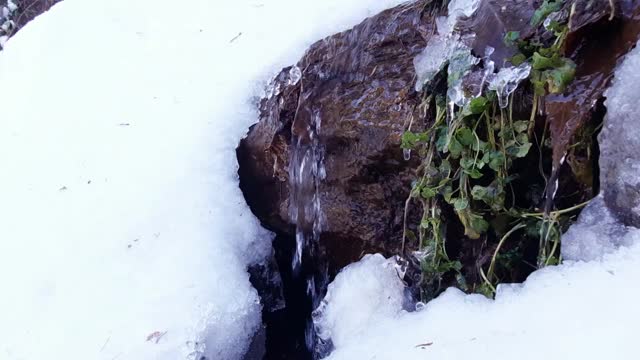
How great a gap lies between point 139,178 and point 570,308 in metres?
1.66

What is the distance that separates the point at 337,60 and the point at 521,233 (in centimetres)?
94

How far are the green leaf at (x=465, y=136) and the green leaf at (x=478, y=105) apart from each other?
0.05m

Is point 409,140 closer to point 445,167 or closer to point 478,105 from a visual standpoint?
point 445,167

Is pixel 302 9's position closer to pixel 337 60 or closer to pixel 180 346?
pixel 337 60

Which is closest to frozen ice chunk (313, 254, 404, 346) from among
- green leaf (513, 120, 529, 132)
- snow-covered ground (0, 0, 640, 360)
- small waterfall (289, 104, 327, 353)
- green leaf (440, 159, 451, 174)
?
snow-covered ground (0, 0, 640, 360)

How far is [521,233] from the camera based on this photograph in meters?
1.46

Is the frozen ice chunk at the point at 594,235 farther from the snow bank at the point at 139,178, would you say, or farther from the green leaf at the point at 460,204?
the snow bank at the point at 139,178

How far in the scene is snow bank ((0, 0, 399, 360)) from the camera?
1818 mm

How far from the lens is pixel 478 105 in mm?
1436

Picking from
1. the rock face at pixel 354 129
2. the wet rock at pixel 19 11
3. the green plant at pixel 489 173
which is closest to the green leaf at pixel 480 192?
the green plant at pixel 489 173

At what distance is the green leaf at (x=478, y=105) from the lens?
1.43 metres

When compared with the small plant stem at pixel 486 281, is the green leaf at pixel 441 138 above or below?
above

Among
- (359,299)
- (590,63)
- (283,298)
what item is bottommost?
(283,298)

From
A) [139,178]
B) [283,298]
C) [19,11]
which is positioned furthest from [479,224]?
[19,11]
